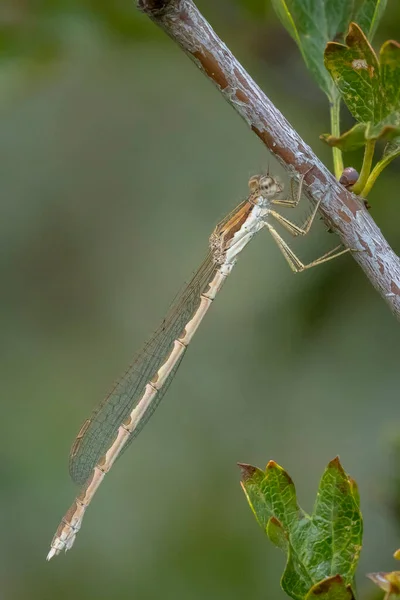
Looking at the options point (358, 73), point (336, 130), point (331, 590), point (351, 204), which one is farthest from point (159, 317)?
point (331, 590)

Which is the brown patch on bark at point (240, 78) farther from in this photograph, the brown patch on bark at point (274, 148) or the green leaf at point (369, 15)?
the green leaf at point (369, 15)

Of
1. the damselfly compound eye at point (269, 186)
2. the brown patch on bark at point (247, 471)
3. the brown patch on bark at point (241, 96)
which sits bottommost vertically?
the brown patch on bark at point (247, 471)

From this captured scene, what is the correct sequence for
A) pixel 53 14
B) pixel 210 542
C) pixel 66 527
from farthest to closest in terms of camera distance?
1. pixel 210 542
2. pixel 53 14
3. pixel 66 527

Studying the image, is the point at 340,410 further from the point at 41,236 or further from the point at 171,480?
the point at 41,236

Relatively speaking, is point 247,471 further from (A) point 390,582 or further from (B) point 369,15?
(B) point 369,15

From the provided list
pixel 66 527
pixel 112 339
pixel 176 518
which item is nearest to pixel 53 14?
pixel 112 339

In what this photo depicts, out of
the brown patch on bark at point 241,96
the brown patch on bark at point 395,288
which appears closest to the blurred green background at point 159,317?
the brown patch on bark at point 395,288
